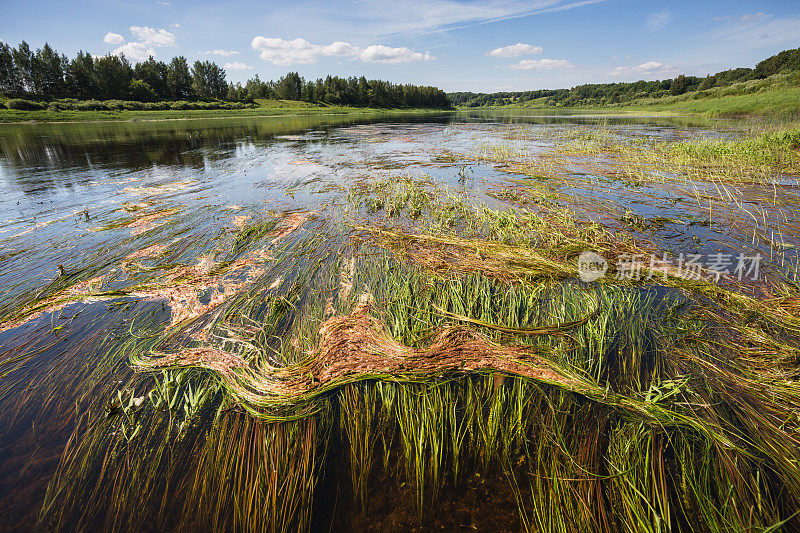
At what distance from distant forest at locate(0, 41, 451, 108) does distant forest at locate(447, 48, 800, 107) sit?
70100 mm

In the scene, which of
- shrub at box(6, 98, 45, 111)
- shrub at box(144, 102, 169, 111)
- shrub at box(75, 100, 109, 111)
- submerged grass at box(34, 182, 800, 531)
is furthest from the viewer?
shrub at box(144, 102, 169, 111)

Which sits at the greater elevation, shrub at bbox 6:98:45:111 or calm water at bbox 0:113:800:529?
shrub at bbox 6:98:45:111

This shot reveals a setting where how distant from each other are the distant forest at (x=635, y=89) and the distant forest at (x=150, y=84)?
70100mm

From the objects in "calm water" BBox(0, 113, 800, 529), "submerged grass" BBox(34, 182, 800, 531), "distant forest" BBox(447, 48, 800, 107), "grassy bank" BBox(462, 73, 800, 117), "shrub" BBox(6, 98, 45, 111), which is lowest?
"submerged grass" BBox(34, 182, 800, 531)

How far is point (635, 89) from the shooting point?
10900cm

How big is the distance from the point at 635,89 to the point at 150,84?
151m

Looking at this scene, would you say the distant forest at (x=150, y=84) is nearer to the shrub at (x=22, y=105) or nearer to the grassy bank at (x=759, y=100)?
the shrub at (x=22, y=105)

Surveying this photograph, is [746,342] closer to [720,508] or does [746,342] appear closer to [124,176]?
[720,508]

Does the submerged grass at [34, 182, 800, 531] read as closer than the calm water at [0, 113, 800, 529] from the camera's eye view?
Yes

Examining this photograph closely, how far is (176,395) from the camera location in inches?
103

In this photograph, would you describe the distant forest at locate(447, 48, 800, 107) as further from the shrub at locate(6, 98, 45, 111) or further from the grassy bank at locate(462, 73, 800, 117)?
the shrub at locate(6, 98, 45, 111)

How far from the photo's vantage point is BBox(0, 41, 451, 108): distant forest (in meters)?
65.0

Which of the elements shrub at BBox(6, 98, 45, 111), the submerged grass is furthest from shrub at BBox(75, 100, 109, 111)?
the submerged grass

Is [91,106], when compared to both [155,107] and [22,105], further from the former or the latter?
[155,107]
